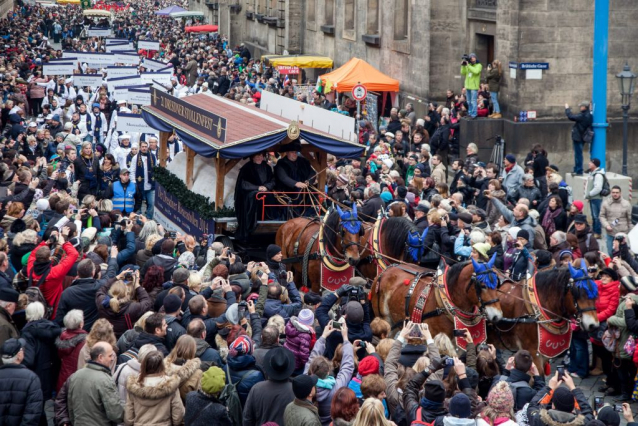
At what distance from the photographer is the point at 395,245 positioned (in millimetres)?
13117

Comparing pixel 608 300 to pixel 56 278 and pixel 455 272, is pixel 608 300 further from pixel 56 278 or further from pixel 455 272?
pixel 56 278

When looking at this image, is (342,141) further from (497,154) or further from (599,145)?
(497,154)

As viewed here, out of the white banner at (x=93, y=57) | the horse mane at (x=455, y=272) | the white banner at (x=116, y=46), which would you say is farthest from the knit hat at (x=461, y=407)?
the white banner at (x=116, y=46)

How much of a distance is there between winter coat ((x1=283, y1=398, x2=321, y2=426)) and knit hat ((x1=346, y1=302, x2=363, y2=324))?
83.0 inches

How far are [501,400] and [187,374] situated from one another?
251 centimetres

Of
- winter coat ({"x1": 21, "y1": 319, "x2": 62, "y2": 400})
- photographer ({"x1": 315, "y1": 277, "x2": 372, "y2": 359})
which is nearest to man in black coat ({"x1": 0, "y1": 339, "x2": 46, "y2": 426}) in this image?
winter coat ({"x1": 21, "y1": 319, "x2": 62, "y2": 400})

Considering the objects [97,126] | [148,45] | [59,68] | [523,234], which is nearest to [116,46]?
[148,45]

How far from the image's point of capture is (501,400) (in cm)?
747

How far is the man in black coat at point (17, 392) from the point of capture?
8227 mm

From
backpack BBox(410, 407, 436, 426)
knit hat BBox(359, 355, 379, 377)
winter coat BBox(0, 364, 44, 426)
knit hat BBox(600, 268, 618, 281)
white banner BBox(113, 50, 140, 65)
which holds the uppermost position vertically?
white banner BBox(113, 50, 140, 65)

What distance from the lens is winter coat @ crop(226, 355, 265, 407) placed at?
27.4 ft

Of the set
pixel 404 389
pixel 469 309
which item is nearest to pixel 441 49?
pixel 469 309

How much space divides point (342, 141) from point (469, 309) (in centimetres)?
468

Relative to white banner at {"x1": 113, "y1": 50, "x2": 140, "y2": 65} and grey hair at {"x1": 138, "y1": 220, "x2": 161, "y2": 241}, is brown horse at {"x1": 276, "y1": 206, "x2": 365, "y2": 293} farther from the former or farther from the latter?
white banner at {"x1": 113, "y1": 50, "x2": 140, "y2": 65}
